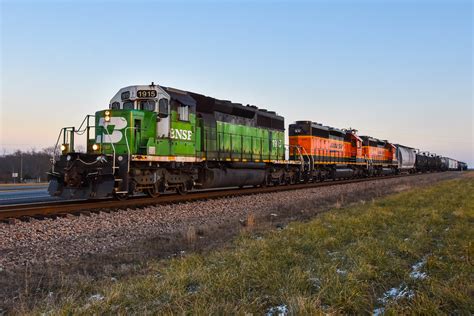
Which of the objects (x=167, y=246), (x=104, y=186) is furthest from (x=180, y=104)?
(x=167, y=246)

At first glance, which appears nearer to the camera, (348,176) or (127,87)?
(127,87)

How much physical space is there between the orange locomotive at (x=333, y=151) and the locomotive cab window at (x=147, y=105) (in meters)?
12.8

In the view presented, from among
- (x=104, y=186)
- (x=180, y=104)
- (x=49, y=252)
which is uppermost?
(x=180, y=104)

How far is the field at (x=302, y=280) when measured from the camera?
3.68 metres

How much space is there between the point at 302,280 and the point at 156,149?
9432 mm

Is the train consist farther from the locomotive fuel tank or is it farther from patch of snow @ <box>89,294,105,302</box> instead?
patch of snow @ <box>89,294,105,302</box>

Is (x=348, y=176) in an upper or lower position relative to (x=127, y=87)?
lower

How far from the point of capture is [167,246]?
7.09 meters

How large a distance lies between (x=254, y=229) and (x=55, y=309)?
17.5 ft

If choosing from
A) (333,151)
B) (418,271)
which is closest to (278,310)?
(418,271)

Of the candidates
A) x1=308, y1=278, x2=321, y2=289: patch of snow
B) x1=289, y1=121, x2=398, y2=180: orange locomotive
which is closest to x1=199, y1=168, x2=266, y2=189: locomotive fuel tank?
x1=289, y1=121, x2=398, y2=180: orange locomotive

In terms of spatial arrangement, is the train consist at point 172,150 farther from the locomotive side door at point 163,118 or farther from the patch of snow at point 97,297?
the patch of snow at point 97,297

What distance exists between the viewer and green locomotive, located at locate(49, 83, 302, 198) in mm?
11734

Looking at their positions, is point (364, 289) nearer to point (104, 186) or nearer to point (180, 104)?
point (104, 186)
